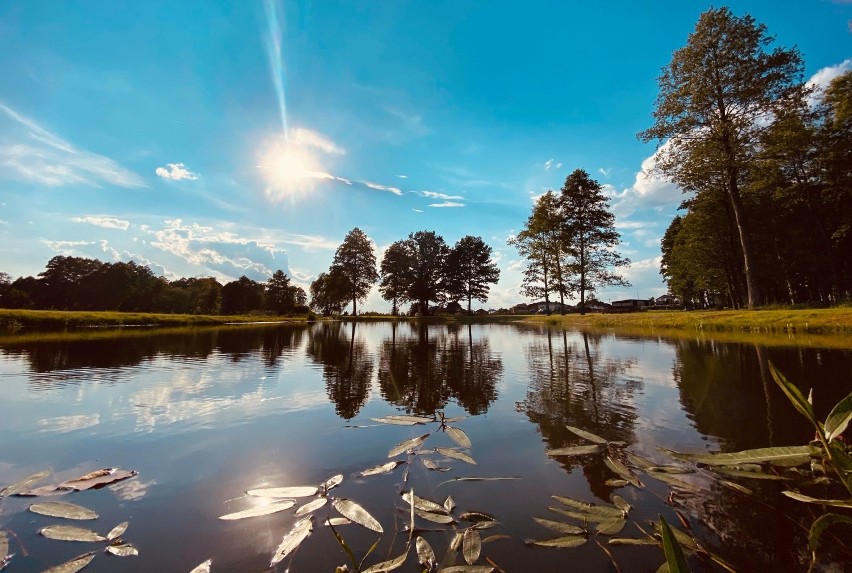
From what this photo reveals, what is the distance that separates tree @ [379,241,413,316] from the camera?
2734 inches

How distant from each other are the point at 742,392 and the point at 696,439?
3349 mm

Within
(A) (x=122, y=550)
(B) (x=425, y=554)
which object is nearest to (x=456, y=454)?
A: (B) (x=425, y=554)

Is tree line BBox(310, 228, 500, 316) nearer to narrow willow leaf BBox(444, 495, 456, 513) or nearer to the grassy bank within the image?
the grassy bank

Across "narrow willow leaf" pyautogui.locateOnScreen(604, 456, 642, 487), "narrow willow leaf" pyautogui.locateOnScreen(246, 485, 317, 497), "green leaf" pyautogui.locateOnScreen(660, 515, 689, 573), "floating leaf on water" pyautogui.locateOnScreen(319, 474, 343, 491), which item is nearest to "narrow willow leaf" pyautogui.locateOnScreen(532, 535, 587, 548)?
"narrow willow leaf" pyautogui.locateOnScreen(604, 456, 642, 487)

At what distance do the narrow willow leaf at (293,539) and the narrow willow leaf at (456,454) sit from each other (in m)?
1.76

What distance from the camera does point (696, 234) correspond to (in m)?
39.2

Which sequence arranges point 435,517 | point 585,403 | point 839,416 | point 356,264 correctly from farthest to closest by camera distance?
1. point 356,264
2. point 585,403
3. point 435,517
4. point 839,416

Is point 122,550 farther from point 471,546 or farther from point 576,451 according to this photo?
point 576,451

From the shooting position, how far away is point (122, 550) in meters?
2.60

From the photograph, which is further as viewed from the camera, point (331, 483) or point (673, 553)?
point (331, 483)

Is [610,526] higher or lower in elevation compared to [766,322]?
lower

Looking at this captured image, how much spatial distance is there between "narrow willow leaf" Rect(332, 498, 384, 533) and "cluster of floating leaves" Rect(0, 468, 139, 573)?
4.61 ft

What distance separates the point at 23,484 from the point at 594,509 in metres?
5.32

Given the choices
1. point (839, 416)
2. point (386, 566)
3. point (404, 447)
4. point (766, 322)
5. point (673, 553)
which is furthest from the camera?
point (766, 322)
